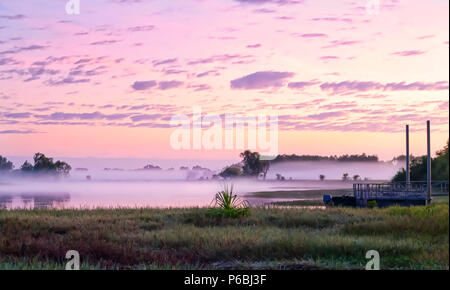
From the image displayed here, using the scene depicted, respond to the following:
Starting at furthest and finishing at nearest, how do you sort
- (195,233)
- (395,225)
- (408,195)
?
(408,195)
(395,225)
(195,233)

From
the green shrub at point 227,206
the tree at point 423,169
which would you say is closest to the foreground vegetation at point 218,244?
the green shrub at point 227,206

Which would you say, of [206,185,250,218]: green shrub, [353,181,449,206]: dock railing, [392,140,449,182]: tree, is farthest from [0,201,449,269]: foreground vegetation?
[392,140,449,182]: tree

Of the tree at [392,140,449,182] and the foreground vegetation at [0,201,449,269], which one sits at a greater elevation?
the tree at [392,140,449,182]

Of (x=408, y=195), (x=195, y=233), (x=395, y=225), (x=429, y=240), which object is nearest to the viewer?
(x=429, y=240)

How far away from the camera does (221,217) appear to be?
23406 millimetres

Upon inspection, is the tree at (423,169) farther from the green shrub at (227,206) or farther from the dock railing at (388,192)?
the green shrub at (227,206)

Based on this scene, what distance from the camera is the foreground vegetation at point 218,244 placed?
44.1 feet

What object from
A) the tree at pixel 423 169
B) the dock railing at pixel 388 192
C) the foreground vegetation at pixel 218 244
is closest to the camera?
the foreground vegetation at pixel 218 244

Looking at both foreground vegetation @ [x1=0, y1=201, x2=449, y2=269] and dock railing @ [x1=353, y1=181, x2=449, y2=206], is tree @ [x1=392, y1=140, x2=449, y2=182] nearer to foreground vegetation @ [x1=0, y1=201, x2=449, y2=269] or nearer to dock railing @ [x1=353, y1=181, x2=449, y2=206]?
dock railing @ [x1=353, y1=181, x2=449, y2=206]

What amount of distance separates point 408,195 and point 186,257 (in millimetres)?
27000

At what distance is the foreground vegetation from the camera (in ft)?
44.1
